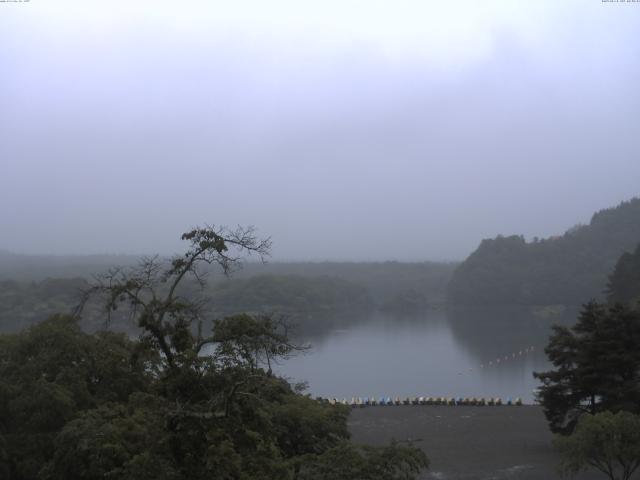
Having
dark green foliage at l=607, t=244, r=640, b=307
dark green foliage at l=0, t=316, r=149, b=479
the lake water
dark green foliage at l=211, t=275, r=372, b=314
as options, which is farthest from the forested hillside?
dark green foliage at l=0, t=316, r=149, b=479

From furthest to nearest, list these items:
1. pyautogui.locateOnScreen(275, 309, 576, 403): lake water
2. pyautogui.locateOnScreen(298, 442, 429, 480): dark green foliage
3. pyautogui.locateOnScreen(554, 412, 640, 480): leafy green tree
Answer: pyautogui.locateOnScreen(275, 309, 576, 403): lake water < pyautogui.locateOnScreen(554, 412, 640, 480): leafy green tree < pyautogui.locateOnScreen(298, 442, 429, 480): dark green foliage

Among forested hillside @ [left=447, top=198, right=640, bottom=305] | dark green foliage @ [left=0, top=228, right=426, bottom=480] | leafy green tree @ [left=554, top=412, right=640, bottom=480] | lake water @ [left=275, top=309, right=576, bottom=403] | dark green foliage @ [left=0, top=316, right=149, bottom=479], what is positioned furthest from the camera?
forested hillside @ [left=447, top=198, right=640, bottom=305]

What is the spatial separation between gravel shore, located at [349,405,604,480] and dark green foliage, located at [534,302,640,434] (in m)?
0.93

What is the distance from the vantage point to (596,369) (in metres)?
11.4

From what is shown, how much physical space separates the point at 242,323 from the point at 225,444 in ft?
2.58

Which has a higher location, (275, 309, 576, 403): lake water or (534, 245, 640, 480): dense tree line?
(534, 245, 640, 480): dense tree line

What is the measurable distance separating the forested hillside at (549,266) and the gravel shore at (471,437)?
46714mm

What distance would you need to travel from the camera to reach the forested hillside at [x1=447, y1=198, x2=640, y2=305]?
61.2 meters

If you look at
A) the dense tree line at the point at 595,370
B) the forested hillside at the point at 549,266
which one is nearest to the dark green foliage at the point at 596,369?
the dense tree line at the point at 595,370

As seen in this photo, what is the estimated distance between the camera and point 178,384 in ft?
14.1

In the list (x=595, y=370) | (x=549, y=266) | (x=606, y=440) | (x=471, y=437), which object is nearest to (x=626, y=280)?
(x=471, y=437)

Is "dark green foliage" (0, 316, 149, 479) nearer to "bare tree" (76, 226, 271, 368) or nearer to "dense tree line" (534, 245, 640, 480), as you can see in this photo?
"bare tree" (76, 226, 271, 368)

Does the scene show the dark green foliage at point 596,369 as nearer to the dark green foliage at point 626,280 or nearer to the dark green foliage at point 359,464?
the dark green foliage at point 359,464

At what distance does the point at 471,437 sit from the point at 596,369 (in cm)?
306
